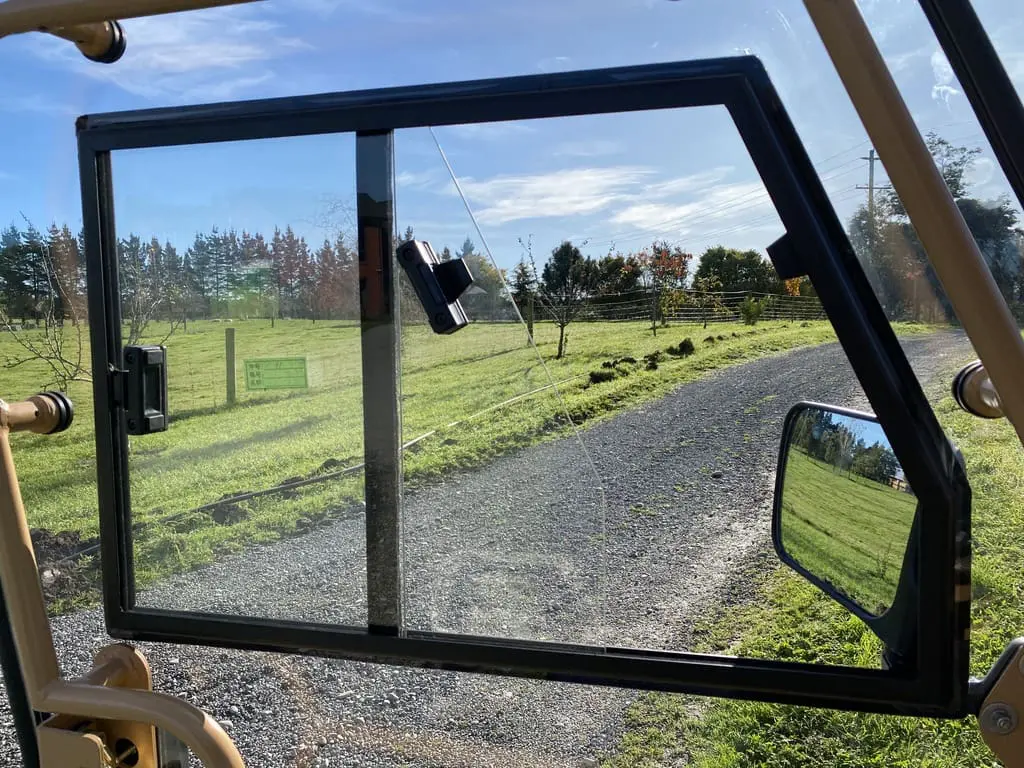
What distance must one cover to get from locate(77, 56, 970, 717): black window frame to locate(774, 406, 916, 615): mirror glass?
0.05 metres

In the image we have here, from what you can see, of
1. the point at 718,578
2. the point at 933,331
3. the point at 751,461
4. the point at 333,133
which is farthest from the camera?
the point at 718,578

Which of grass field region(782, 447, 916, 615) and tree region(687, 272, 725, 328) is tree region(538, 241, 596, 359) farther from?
grass field region(782, 447, 916, 615)

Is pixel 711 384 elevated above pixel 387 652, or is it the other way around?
pixel 711 384

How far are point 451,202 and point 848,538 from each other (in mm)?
845

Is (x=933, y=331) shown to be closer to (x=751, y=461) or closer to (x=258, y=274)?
(x=751, y=461)

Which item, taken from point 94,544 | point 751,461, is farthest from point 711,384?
point 94,544

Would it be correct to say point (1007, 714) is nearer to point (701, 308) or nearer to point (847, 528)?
point (847, 528)

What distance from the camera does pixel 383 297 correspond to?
117 cm

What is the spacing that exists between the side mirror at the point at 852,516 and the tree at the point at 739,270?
0.21 meters

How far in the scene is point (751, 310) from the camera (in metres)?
1.13

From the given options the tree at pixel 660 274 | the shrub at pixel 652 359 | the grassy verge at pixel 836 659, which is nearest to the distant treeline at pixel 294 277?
the tree at pixel 660 274

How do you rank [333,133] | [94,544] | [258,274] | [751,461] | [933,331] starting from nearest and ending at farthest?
[933,331], [333,133], [258,274], [751,461], [94,544]

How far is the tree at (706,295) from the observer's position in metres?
1.16

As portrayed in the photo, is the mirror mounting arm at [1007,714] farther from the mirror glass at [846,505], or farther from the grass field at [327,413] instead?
the grass field at [327,413]
